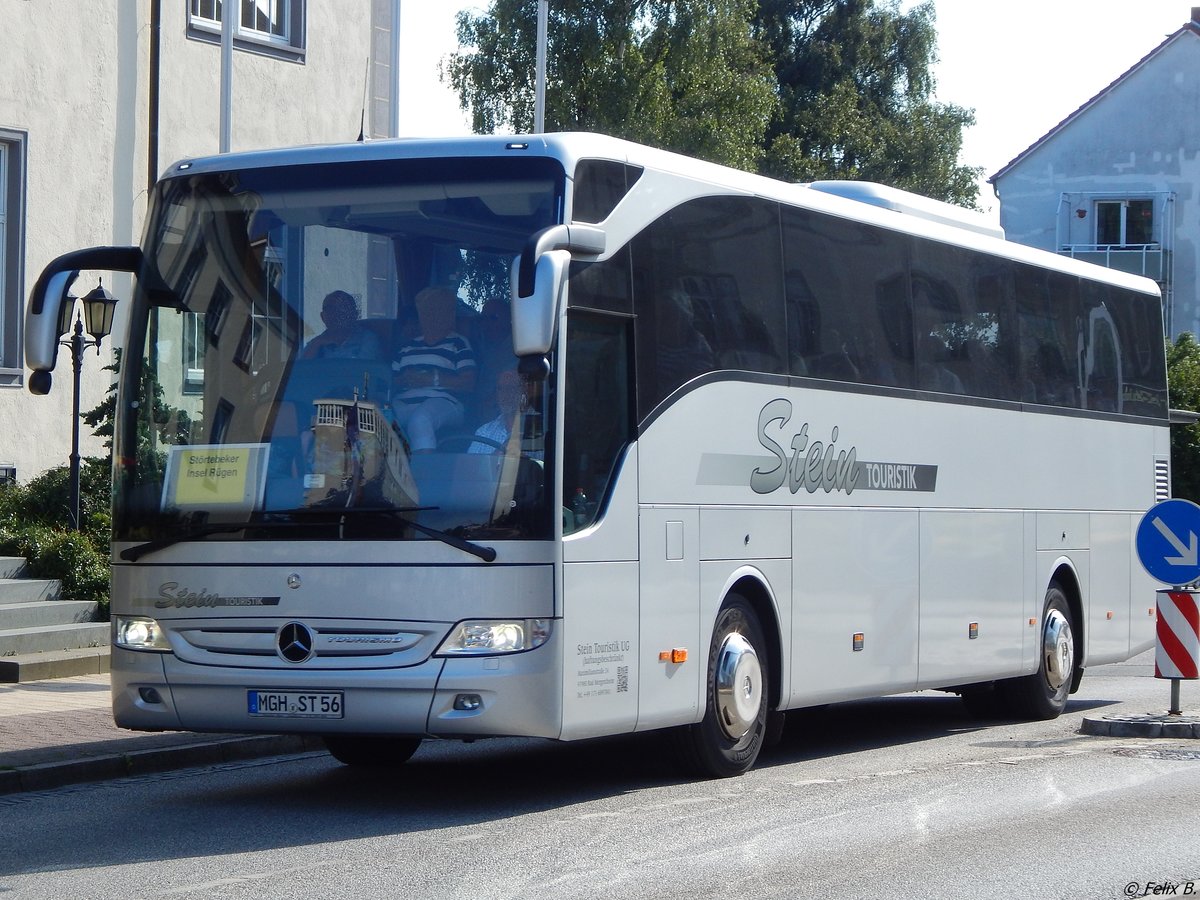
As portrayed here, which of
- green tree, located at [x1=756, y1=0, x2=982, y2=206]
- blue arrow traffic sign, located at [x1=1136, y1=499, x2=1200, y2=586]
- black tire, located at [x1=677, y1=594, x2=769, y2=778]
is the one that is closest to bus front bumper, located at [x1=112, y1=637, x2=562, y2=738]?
black tire, located at [x1=677, y1=594, x2=769, y2=778]

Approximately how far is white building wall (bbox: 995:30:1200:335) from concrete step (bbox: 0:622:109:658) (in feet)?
134

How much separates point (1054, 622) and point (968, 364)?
277 centimetres

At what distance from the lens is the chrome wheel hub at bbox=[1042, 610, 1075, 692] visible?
15641 millimetres

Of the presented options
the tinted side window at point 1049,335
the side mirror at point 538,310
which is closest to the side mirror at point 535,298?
the side mirror at point 538,310

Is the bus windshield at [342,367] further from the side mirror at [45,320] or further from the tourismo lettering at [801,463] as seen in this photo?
the tourismo lettering at [801,463]

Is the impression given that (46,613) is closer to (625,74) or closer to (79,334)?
(79,334)

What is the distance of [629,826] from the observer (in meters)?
9.22

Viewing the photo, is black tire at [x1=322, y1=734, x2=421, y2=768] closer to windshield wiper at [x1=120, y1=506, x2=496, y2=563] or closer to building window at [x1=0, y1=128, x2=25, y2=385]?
windshield wiper at [x1=120, y1=506, x2=496, y2=563]

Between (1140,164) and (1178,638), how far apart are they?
41703 mm

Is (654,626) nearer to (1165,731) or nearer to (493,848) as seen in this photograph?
(493,848)

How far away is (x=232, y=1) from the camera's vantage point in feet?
73.3

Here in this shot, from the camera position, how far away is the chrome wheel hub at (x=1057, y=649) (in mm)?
15641

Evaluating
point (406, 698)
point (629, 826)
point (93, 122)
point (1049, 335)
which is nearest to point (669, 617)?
point (629, 826)

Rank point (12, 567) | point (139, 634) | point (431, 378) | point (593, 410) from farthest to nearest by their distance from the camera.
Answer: point (12, 567) → point (139, 634) → point (593, 410) → point (431, 378)
